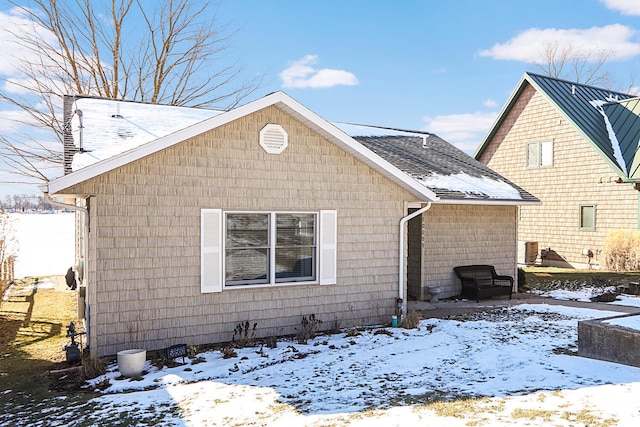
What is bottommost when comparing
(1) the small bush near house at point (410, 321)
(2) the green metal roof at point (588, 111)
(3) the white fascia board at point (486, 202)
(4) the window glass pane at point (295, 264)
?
(1) the small bush near house at point (410, 321)

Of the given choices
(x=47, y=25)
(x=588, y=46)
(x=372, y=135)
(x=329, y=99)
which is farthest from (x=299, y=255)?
(x=588, y=46)

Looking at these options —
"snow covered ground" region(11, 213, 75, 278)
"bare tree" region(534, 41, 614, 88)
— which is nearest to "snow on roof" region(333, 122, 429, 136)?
"snow covered ground" region(11, 213, 75, 278)

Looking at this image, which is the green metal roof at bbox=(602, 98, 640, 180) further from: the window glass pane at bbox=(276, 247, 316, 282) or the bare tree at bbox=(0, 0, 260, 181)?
the bare tree at bbox=(0, 0, 260, 181)

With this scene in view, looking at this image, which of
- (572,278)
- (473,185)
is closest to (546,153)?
(572,278)

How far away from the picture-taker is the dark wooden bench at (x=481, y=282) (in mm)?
12398

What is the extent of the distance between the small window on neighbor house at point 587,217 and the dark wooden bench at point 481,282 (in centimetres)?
766

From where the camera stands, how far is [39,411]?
18.4ft

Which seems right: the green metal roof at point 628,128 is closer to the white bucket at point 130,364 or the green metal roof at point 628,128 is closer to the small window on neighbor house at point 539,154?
the small window on neighbor house at point 539,154

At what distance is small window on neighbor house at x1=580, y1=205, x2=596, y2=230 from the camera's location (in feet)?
62.3

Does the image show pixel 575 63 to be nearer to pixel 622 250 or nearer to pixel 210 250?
pixel 622 250

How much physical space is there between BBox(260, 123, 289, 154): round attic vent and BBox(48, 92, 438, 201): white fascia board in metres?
0.36

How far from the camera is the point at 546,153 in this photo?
20.9 metres

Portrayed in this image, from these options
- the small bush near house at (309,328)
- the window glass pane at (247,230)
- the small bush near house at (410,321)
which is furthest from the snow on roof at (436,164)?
the window glass pane at (247,230)

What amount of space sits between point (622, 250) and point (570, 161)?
4.44 metres
